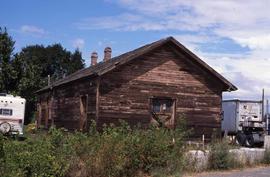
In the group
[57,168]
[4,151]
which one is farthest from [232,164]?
[4,151]

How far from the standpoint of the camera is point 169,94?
→ 26.6 metres

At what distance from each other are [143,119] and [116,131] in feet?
36.2

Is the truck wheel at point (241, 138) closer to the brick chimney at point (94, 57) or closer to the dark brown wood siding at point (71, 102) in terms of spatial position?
the dark brown wood siding at point (71, 102)

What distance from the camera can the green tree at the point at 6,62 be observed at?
2121 inches

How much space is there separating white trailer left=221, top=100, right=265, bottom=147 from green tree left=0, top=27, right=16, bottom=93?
1049 inches

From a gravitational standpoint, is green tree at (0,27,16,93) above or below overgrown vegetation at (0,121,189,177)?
above

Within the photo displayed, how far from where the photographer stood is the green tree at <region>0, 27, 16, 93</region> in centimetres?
5388

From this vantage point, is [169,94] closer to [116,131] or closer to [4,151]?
[116,131]

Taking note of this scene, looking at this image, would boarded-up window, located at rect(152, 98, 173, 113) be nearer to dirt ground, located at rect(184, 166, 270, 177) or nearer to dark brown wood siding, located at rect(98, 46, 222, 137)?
dark brown wood siding, located at rect(98, 46, 222, 137)

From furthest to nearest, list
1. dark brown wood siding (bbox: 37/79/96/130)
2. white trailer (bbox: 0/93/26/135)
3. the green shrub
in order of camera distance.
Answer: white trailer (bbox: 0/93/26/135), dark brown wood siding (bbox: 37/79/96/130), the green shrub

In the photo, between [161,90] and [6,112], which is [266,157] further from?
[6,112]

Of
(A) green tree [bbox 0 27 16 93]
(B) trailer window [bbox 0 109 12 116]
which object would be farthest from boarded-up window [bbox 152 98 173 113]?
(A) green tree [bbox 0 27 16 93]

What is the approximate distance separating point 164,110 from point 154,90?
1214 millimetres

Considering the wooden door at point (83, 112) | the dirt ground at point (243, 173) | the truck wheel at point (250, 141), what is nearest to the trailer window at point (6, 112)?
the wooden door at point (83, 112)
